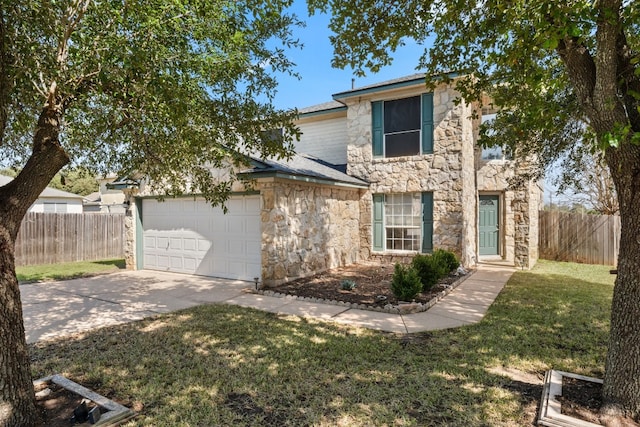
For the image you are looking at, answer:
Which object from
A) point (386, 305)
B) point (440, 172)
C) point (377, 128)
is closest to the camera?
point (386, 305)

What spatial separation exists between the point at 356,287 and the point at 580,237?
9370mm

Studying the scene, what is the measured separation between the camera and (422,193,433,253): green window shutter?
36.0 ft

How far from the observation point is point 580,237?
1241 centimetres

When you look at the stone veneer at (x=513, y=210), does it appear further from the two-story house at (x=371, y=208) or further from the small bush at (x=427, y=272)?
the small bush at (x=427, y=272)

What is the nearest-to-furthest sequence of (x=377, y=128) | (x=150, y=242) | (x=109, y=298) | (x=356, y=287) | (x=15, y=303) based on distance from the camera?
1. (x=15, y=303)
2. (x=109, y=298)
3. (x=356, y=287)
4. (x=150, y=242)
5. (x=377, y=128)

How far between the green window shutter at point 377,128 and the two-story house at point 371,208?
0.03 metres

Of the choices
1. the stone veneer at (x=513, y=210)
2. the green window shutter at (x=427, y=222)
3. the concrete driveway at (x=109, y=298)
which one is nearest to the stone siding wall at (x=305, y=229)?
the concrete driveway at (x=109, y=298)

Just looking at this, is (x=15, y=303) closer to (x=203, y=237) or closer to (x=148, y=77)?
(x=148, y=77)

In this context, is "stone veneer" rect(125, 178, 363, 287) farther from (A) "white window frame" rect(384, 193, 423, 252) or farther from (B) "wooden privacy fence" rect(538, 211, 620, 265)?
(B) "wooden privacy fence" rect(538, 211, 620, 265)

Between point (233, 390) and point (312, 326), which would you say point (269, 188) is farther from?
point (233, 390)

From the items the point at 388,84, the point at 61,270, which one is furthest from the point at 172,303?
the point at 388,84

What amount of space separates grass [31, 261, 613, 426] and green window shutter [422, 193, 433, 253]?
4.89 m

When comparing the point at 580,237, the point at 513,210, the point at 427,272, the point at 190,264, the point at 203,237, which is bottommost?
the point at 190,264

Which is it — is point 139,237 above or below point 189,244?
Result: above
